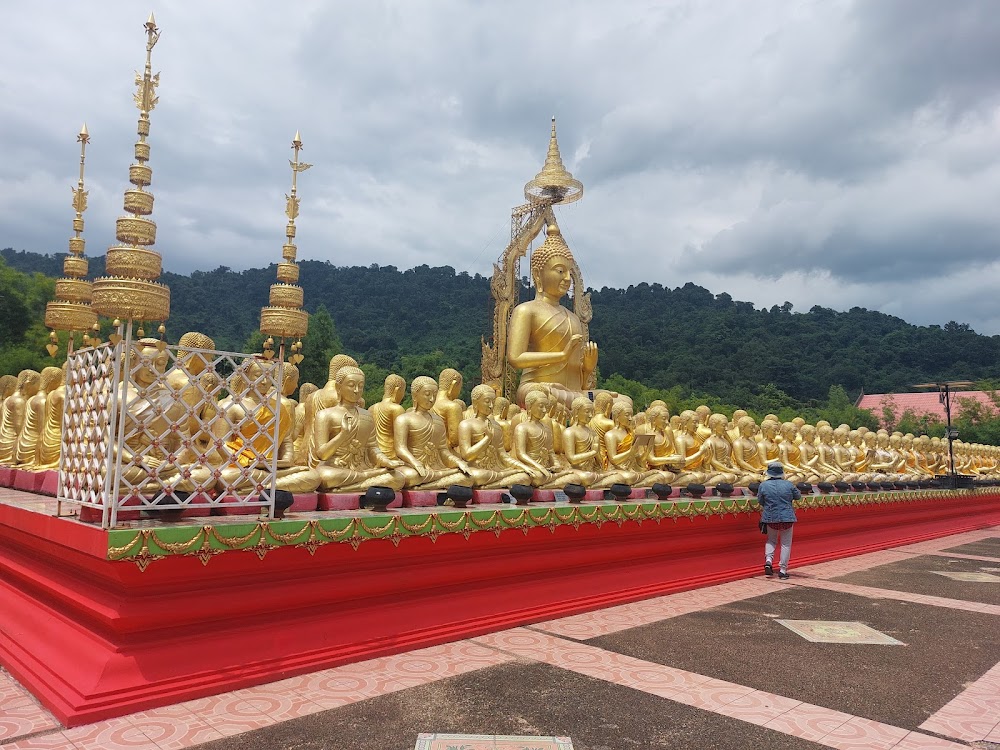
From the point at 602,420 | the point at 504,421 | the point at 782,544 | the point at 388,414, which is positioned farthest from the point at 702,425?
the point at 388,414

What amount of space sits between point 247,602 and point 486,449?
3098 millimetres

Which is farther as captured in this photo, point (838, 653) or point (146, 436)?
point (838, 653)

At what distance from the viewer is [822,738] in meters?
3.64

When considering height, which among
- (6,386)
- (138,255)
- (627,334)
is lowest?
(6,386)

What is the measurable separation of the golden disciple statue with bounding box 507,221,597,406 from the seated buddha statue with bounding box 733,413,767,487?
235 centimetres

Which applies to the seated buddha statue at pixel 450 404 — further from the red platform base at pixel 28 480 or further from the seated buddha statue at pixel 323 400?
the red platform base at pixel 28 480

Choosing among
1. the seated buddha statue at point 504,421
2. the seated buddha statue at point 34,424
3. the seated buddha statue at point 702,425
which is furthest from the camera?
the seated buddha statue at point 702,425

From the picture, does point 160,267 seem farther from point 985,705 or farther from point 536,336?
point 985,705

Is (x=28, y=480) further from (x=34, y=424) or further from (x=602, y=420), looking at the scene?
(x=602, y=420)

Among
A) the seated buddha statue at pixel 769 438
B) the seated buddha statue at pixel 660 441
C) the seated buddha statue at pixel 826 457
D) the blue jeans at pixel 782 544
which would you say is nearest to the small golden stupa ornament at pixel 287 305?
the seated buddha statue at pixel 660 441

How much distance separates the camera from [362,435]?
227 inches

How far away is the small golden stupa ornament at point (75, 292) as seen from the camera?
8703mm

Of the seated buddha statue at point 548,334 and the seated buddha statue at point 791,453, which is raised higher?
the seated buddha statue at point 548,334

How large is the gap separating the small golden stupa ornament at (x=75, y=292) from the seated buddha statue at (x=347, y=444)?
436 cm
